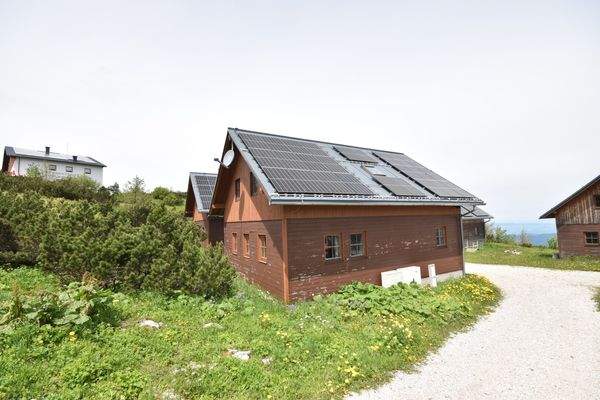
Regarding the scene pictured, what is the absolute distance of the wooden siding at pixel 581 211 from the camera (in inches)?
1000

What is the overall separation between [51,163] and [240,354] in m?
57.3

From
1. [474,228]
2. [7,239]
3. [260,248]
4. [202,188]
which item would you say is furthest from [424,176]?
[474,228]

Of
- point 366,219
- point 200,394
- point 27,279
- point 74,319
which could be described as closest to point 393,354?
point 200,394

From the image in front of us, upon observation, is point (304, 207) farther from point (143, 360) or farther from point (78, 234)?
point (78, 234)

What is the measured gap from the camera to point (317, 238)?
1281 centimetres

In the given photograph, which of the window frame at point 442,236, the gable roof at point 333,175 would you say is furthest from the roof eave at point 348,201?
the window frame at point 442,236

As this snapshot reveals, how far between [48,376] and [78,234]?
688 cm

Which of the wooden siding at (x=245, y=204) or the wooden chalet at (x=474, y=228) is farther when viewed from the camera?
the wooden chalet at (x=474, y=228)

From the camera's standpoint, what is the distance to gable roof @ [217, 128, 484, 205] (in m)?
12.2

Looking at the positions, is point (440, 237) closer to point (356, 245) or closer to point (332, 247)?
point (356, 245)

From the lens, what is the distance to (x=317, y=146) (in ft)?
59.1

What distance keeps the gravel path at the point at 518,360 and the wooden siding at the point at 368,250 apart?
14.0 ft

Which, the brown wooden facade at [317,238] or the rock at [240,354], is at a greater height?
the brown wooden facade at [317,238]

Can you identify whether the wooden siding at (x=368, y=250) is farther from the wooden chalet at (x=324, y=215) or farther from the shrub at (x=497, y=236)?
the shrub at (x=497, y=236)
